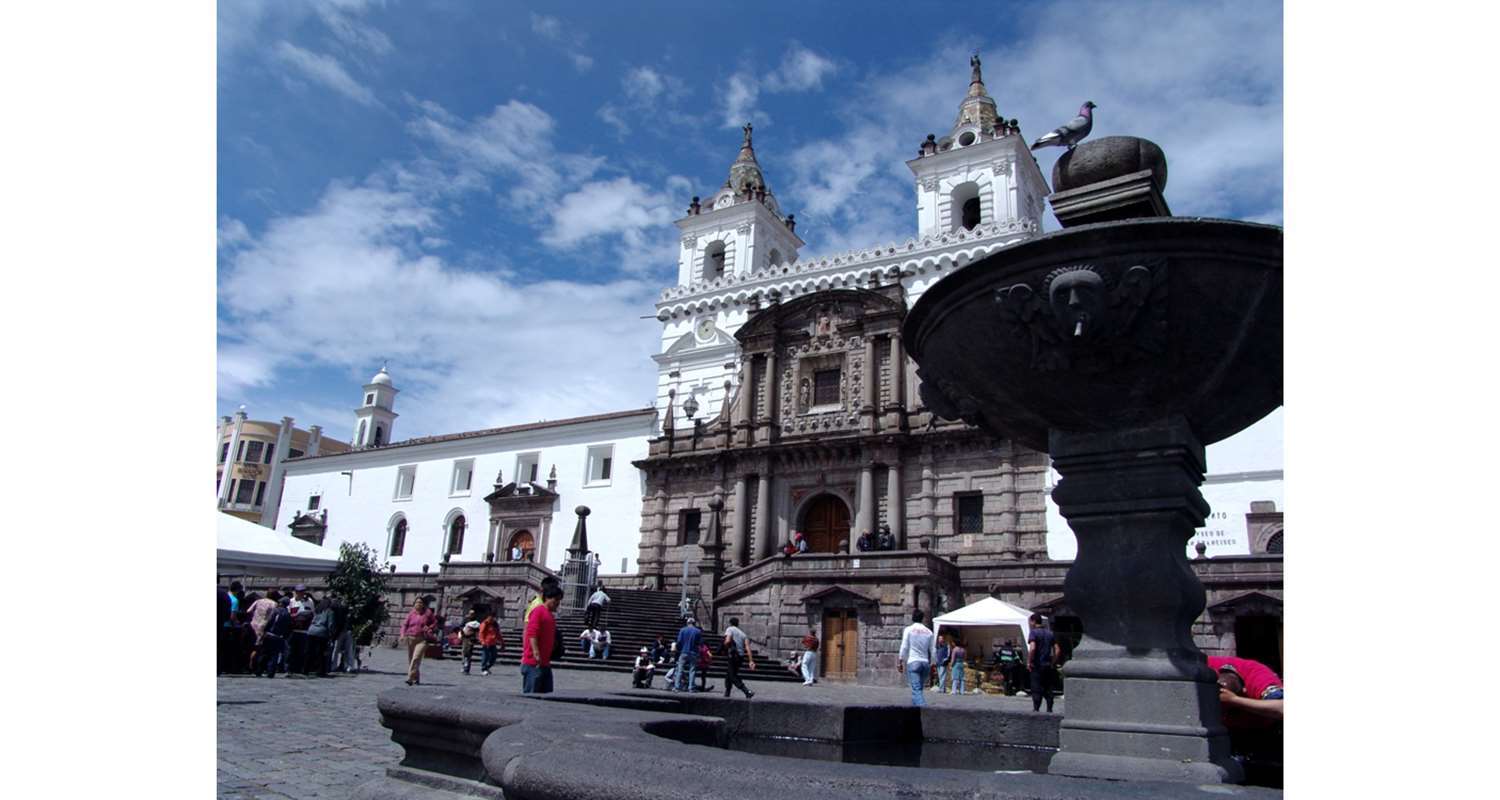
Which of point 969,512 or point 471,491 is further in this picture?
point 471,491

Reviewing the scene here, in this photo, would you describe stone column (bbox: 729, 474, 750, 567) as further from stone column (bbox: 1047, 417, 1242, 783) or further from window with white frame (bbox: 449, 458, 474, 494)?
stone column (bbox: 1047, 417, 1242, 783)

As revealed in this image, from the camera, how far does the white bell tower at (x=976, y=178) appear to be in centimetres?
2828

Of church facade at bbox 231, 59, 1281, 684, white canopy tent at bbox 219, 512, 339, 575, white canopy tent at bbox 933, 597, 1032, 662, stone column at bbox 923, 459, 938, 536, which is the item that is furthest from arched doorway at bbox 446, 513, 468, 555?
white canopy tent at bbox 933, 597, 1032, 662

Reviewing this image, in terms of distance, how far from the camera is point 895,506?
83.0 feet

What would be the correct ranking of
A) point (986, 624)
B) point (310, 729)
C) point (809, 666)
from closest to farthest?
point (310, 729) < point (986, 624) < point (809, 666)

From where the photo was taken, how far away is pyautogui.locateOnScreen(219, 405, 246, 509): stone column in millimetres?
56281

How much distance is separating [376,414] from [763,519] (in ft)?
95.6

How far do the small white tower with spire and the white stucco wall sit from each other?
5.96 metres

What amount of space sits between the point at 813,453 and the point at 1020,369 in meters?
22.3

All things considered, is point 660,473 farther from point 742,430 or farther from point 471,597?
point 471,597

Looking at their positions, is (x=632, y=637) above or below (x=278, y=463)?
below

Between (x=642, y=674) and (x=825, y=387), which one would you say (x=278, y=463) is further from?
(x=642, y=674)

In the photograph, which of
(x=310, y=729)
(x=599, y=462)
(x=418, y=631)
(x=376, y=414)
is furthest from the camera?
(x=376, y=414)

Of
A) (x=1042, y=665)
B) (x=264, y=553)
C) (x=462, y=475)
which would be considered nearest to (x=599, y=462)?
(x=462, y=475)
